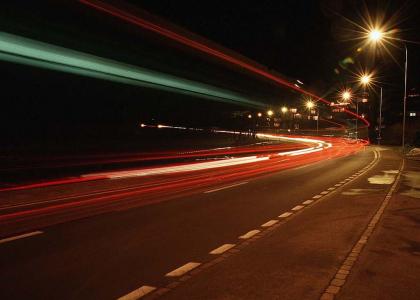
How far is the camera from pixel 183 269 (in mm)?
6215

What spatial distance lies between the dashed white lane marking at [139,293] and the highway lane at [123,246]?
0.10 meters

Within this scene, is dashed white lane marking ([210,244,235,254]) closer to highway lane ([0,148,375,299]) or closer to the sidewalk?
highway lane ([0,148,375,299])

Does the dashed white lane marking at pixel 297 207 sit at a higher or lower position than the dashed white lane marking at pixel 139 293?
lower

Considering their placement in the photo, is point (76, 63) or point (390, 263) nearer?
point (390, 263)

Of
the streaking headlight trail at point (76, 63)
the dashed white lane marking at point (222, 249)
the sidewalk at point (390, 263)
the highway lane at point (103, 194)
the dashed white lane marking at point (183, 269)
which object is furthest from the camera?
the streaking headlight trail at point (76, 63)

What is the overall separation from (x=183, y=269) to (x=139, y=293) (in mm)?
1099

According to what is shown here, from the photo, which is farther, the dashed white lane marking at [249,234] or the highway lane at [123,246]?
the dashed white lane marking at [249,234]

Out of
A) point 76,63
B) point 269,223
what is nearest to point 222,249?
point 269,223

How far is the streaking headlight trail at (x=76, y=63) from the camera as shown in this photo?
18.6 m

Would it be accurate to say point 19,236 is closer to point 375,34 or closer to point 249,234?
point 249,234

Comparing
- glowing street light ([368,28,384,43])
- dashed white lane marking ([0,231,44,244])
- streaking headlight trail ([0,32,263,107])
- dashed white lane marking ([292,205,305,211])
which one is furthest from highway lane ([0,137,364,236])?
glowing street light ([368,28,384,43])

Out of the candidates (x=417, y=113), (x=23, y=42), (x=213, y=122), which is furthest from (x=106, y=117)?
(x=417, y=113)

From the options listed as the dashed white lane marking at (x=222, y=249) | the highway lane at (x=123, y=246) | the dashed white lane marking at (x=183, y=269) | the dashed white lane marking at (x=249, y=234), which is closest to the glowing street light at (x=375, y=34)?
the highway lane at (x=123, y=246)

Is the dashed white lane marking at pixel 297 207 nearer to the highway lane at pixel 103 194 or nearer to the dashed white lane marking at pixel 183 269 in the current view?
the highway lane at pixel 103 194
